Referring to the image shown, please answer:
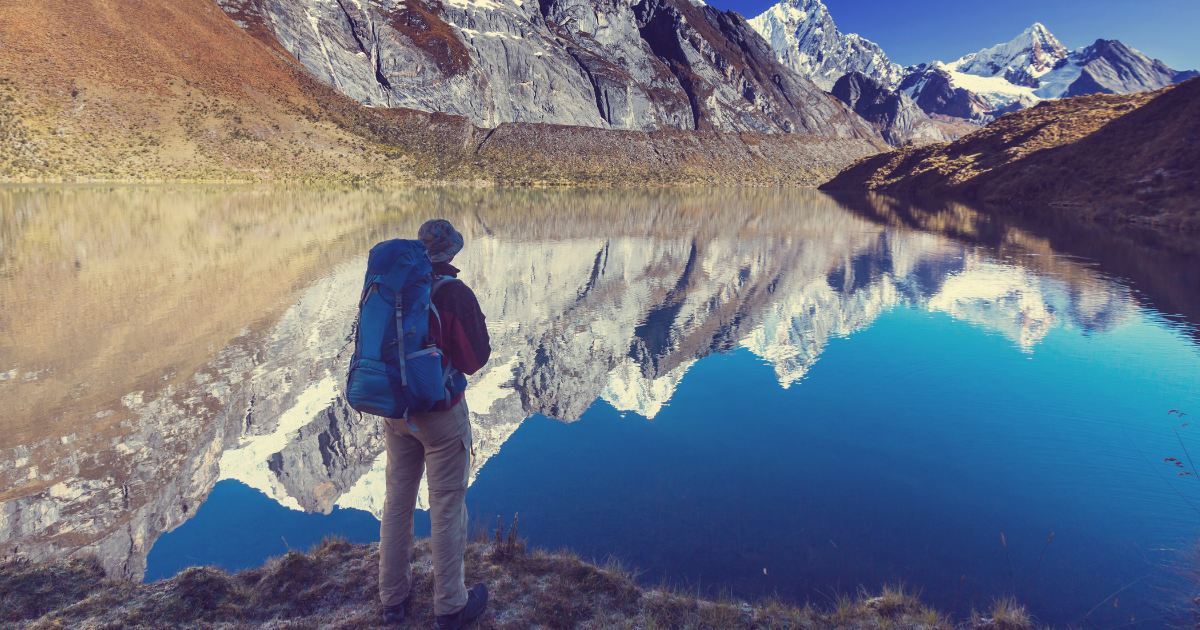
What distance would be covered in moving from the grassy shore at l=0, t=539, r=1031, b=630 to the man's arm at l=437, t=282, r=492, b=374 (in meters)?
1.58

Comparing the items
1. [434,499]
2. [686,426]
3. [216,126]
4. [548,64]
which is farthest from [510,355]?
[548,64]

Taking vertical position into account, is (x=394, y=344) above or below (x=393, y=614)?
above

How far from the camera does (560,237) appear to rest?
25734 mm

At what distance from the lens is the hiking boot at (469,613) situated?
3.37 metres

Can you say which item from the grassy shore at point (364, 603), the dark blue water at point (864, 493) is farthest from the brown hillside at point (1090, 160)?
the grassy shore at point (364, 603)

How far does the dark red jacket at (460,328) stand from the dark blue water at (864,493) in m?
2.04

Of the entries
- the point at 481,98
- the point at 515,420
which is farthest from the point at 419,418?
the point at 481,98

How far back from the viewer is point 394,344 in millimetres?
3021

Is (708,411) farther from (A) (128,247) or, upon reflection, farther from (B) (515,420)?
(A) (128,247)

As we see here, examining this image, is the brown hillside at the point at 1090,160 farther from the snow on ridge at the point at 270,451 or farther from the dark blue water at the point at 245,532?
the dark blue water at the point at 245,532

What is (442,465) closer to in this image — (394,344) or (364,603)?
(394,344)

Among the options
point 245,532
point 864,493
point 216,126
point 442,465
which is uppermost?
point 216,126

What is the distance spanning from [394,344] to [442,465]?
32.1 inches

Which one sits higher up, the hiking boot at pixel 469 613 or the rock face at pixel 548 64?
the rock face at pixel 548 64
